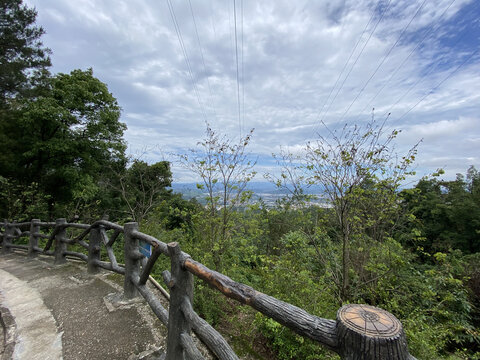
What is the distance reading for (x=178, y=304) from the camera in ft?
5.28

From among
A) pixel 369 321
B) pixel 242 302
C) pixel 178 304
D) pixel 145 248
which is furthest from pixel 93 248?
pixel 369 321

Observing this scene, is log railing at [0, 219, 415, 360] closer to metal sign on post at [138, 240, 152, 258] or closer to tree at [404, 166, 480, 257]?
metal sign on post at [138, 240, 152, 258]

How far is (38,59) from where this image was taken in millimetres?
9859

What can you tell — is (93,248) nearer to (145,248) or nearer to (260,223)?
(145,248)

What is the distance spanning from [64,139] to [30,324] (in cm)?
1046

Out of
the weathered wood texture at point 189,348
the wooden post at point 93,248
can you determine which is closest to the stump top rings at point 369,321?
the weathered wood texture at point 189,348

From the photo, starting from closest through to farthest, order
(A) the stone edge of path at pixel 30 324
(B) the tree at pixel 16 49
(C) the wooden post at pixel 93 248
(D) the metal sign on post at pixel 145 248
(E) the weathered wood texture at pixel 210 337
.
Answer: (E) the weathered wood texture at pixel 210 337
(A) the stone edge of path at pixel 30 324
(D) the metal sign on post at pixel 145 248
(C) the wooden post at pixel 93 248
(B) the tree at pixel 16 49

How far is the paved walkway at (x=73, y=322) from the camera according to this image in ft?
6.20

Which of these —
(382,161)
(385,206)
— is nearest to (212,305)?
(385,206)

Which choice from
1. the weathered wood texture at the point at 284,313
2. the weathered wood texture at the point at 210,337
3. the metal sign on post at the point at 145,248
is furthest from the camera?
the metal sign on post at the point at 145,248

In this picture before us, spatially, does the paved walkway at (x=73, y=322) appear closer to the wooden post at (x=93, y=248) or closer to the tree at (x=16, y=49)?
the wooden post at (x=93, y=248)

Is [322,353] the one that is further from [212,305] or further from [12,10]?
[12,10]

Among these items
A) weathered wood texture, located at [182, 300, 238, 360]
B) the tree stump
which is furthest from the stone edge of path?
the tree stump

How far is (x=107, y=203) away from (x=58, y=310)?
39.3 feet
